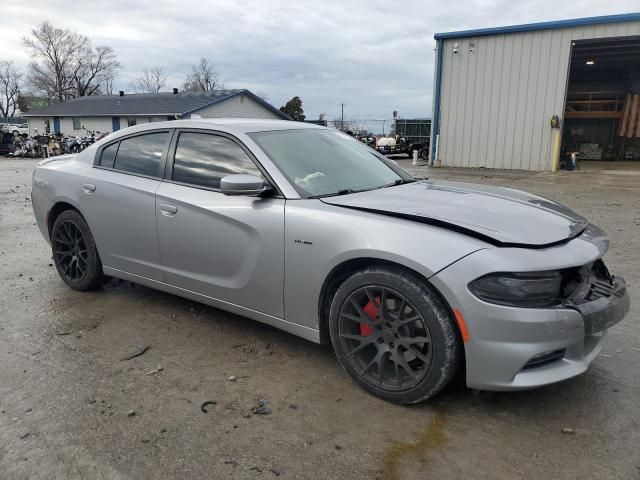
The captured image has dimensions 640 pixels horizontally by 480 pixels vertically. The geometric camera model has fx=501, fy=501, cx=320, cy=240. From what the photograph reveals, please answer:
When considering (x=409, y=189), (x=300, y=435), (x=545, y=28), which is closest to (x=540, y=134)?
(x=545, y=28)

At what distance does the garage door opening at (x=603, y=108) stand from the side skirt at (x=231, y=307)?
23.7 meters

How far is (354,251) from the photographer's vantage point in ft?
8.96

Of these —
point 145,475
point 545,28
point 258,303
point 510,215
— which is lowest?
point 145,475

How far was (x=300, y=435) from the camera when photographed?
8.23 ft

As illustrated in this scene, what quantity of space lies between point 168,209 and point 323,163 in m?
1.18

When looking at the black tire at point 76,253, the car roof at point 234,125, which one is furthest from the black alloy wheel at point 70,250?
the car roof at point 234,125

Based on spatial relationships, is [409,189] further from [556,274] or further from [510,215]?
[556,274]

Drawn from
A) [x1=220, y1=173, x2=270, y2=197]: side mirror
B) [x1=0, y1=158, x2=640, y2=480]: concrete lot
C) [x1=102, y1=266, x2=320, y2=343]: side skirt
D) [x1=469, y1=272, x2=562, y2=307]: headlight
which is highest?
[x1=220, y1=173, x2=270, y2=197]: side mirror

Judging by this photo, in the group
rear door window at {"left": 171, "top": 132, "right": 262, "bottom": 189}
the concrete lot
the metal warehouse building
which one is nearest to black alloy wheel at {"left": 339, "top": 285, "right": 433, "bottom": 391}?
the concrete lot

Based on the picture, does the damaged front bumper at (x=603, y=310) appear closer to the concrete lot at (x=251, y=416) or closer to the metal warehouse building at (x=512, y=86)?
the concrete lot at (x=251, y=416)

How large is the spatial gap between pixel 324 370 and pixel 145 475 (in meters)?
1.26

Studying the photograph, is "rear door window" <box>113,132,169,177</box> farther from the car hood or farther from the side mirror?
the car hood

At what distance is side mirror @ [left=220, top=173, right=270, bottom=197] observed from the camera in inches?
120

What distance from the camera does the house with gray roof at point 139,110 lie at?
1566 inches
